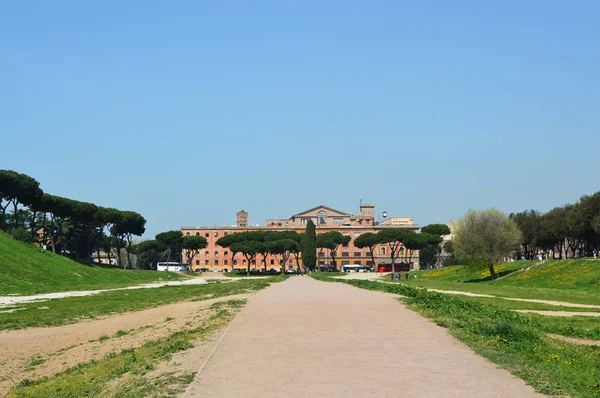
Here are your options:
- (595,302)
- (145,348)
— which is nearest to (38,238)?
(595,302)

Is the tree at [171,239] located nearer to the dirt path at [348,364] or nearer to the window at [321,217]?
the window at [321,217]

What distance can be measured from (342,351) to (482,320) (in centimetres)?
725

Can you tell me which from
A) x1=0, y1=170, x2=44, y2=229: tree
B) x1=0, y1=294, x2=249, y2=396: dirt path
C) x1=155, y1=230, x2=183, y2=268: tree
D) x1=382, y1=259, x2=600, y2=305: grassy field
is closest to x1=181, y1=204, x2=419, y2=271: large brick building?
x1=155, y1=230, x2=183, y2=268: tree

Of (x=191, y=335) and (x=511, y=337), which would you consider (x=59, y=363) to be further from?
(x=511, y=337)

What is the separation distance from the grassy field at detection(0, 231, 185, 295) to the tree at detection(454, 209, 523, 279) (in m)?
39.2

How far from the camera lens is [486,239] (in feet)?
264

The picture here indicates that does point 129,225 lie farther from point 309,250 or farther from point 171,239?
point 309,250

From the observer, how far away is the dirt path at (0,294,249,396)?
19.8m

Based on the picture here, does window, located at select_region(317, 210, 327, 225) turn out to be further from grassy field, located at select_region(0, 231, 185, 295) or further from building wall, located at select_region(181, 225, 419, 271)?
grassy field, located at select_region(0, 231, 185, 295)

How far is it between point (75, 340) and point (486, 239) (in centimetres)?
6254

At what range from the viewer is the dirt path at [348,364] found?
40.5 feet

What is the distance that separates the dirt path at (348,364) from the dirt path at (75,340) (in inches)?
86.7

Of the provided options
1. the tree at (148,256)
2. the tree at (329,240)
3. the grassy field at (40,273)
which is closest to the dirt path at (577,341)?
the grassy field at (40,273)

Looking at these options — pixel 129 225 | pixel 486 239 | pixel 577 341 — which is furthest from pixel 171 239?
pixel 577 341
